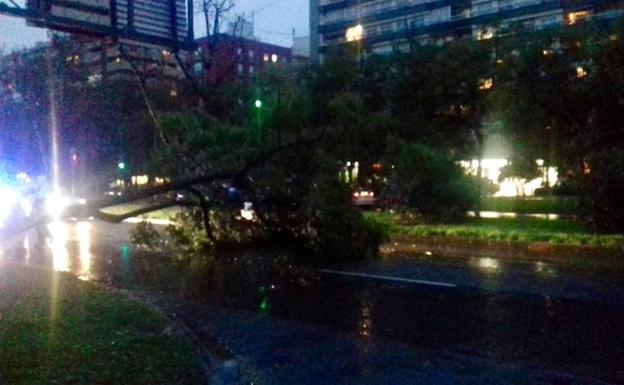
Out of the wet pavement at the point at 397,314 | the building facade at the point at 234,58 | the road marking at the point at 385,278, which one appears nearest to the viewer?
the wet pavement at the point at 397,314

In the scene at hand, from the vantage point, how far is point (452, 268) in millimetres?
18219

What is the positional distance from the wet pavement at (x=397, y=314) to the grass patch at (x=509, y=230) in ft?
4.81

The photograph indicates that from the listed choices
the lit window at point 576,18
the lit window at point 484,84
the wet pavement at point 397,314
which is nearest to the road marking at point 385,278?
the wet pavement at point 397,314

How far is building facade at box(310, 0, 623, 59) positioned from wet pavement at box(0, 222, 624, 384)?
4557 centimetres

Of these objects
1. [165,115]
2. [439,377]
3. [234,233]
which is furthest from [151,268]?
[439,377]

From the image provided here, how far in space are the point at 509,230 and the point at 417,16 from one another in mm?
58827

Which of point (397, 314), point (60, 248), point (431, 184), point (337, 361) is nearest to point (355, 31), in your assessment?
point (431, 184)

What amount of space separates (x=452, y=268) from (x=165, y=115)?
7.76 meters

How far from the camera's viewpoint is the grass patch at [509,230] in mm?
19516

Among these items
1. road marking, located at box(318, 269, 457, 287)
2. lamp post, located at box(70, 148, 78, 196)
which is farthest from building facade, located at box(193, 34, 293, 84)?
road marking, located at box(318, 269, 457, 287)

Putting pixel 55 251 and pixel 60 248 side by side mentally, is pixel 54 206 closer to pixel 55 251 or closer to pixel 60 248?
pixel 55 251

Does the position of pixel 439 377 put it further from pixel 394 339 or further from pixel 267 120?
pixel 267 120

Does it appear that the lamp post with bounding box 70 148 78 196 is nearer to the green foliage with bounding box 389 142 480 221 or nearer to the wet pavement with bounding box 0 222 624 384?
the wet pavement with bounding box 0 222 624 384

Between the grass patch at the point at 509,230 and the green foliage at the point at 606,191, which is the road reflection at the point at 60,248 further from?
the green foliage at the point at 606,191
